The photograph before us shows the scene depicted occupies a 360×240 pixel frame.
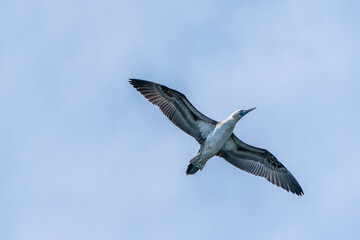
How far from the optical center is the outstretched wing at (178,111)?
81.1ft

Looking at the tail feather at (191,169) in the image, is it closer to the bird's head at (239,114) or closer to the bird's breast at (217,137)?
the bird's breast at (217,137)

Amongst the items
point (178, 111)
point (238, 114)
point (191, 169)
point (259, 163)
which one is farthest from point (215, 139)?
point (259, 163)

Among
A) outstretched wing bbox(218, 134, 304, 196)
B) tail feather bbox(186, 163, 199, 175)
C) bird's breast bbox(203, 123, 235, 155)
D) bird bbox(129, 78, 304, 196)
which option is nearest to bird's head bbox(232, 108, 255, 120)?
bird bbox(129, 78, 304, 196)

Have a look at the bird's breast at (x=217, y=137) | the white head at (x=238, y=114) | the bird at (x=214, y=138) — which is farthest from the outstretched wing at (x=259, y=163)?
the white head at (x=238, y=114)

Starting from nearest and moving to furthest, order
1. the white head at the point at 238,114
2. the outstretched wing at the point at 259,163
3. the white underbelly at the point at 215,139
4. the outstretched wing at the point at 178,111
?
the white head at the point at 238,114 < the white underbelly at the point at 215,139 < the outstretched wing at the point at 178,111 < the outstretched wing at the point at 259,163

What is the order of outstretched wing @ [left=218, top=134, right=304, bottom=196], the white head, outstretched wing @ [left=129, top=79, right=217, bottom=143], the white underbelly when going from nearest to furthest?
the white head
the white underbelly
outstretched wing @ [left=129, top=79, right=217, bottom=143]
outstretched wing @ [left=218, top=134, right=304, bottom=196]

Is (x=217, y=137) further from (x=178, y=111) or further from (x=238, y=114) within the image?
(x=178, y=111)

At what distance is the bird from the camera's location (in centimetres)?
2427

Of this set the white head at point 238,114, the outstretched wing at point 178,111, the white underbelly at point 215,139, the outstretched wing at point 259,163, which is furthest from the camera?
the outstretched wing at point 259,163

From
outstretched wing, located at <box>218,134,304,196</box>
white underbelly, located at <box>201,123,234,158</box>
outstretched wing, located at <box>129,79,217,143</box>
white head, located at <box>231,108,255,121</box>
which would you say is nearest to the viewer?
white head, located at <box>231,108,255,121</box>

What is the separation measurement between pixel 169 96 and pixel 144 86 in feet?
3.85

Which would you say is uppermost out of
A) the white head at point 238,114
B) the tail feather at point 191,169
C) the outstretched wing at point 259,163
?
→ the white head at point 238,114

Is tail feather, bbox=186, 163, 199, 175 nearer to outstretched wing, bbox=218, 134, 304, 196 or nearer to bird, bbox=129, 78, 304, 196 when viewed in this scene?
bird, bbox=129, 78, 304, 196

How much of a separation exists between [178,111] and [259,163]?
14.4ft
